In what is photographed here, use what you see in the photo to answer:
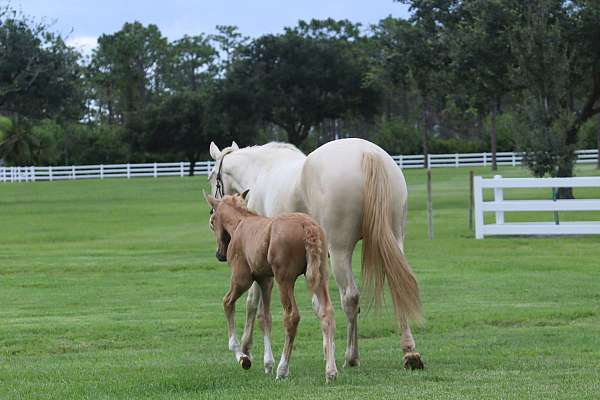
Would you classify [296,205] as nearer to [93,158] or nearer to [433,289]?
[433,289]

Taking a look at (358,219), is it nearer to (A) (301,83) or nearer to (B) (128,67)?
(A) (301,83)

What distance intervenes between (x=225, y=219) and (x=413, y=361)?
1.88 meters

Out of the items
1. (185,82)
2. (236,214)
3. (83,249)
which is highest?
(185,82)

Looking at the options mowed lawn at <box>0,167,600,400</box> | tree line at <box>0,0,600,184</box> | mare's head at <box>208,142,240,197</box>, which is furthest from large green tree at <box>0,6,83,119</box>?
mare's head at <box>208,142,240,197</box>

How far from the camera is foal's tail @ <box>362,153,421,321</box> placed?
912 cm

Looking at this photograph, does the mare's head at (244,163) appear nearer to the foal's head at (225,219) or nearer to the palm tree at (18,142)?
the foal's head at (225,219)

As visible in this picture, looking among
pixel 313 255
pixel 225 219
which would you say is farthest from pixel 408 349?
pixel 225 219

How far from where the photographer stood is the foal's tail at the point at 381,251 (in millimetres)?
9125

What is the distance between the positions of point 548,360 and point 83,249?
682 inches

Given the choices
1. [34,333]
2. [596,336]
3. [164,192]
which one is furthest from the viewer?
[164,192]

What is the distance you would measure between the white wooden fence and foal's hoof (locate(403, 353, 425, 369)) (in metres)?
15.8

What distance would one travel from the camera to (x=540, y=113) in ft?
97.8

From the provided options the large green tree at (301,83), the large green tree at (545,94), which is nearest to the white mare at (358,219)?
the large green tree at (545,94)

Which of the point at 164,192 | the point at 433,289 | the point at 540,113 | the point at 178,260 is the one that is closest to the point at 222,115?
the point at 164,192
